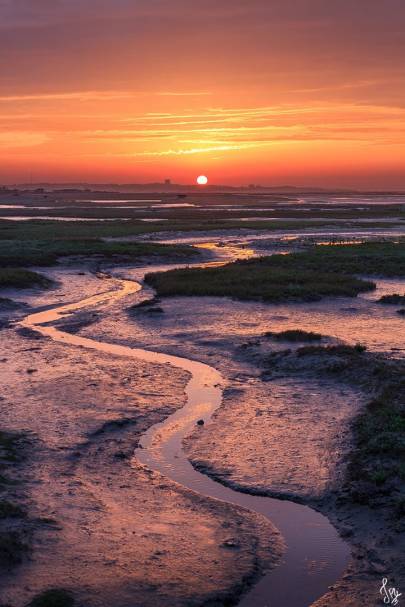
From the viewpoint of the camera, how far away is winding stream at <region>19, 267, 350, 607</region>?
29.5 feet

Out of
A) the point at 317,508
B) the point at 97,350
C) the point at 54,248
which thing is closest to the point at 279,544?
the point at 317,508

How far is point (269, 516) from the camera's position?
11.2m

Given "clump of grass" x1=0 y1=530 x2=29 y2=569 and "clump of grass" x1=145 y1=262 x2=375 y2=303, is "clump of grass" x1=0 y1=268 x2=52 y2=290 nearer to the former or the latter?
"clump of grass" x1=145 y1=262 x2=375 y2=303

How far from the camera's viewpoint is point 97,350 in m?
22.8

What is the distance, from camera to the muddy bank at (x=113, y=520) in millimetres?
8875

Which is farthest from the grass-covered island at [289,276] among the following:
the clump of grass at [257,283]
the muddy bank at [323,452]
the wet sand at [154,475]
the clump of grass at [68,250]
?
the muddy bank at [323,452]

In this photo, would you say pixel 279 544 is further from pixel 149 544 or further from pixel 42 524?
pixel 42 524

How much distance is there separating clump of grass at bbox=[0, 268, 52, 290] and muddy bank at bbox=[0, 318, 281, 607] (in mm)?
18234

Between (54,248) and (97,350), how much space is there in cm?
2989

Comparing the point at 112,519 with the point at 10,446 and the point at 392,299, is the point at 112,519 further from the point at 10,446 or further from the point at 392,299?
the point at 392,299

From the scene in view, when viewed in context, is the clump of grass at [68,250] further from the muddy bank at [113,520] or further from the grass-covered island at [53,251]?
the muddy bank at [113,520]

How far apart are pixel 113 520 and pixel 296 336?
44.1 ft
